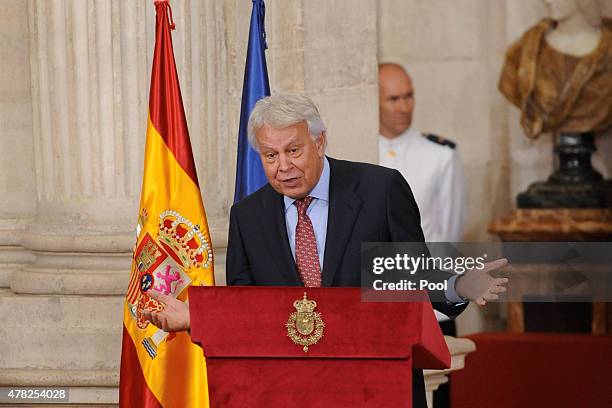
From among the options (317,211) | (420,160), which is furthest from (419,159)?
(317,211)

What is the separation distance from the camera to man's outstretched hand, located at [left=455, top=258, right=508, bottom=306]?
2941 mm

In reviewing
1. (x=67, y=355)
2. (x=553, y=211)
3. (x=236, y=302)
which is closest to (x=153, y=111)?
(x=67, y=355)

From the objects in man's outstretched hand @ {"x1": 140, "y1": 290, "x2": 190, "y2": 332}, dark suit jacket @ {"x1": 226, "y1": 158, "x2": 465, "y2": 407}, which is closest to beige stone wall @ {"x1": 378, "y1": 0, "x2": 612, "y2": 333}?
dark suit jacket @ {"x1": 226, "y1": 158, "x2": 465, "y2": 407}

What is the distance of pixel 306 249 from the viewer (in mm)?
3355

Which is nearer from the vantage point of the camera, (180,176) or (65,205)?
(180,176)

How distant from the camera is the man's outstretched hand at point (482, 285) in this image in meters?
2.94

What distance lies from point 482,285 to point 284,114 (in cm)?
67

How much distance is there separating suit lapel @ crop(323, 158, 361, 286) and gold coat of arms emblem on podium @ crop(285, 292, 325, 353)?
421mm

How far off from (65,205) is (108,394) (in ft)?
2.41

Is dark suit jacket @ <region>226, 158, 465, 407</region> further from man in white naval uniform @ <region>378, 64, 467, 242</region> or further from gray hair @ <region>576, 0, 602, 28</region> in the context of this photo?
gray hair @ <region>576, 0, 602, 28</region>

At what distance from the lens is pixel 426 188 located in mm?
7922

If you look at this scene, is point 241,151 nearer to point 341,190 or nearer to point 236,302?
point 341,190

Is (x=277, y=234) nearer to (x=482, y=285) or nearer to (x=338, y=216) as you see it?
(x=338, y=216)

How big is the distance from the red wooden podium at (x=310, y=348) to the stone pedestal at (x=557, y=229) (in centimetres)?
530
